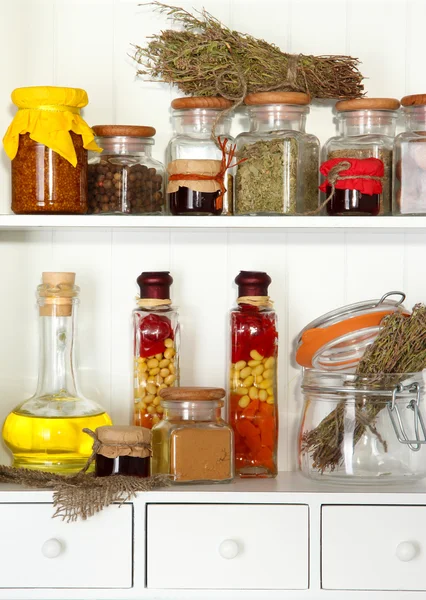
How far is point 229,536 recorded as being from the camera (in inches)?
45.3

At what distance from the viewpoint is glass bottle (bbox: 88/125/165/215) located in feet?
4.10

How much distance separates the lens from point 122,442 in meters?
1.16

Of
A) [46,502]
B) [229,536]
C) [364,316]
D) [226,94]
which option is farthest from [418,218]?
[46,502]

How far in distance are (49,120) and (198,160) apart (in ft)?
0.77

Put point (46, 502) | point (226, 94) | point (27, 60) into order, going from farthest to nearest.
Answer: point (27, 60), point (226, 94), point (46, 502)

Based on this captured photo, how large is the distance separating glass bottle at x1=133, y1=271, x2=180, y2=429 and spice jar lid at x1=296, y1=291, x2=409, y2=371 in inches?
9.0

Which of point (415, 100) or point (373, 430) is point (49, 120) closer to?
point (415, 100)

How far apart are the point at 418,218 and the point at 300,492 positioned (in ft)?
1.47

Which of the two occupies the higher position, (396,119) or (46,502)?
(396,119)

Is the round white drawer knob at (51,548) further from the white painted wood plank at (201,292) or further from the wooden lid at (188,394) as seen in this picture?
the white painted wood plank at (201,292)

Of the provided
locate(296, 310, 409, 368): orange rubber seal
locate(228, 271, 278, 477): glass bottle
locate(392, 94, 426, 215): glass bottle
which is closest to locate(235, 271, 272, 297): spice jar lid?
locate(228, 271, 278, 477): glass bottle

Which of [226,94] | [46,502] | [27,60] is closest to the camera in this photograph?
[46,502]

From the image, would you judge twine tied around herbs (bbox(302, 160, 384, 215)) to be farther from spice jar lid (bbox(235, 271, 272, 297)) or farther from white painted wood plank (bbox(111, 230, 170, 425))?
white painted wood plank (bbox(111, 230, 170, 425))

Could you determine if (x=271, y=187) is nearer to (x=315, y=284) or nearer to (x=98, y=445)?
(x=315, y=284)
